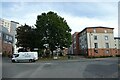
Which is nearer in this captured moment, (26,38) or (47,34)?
(47,34)

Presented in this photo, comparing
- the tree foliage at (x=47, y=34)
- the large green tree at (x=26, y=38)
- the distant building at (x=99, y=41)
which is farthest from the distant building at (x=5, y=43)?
the distant building at (x=99, y=41)

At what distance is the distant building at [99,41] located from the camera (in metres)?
91.2

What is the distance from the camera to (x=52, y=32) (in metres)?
69.7

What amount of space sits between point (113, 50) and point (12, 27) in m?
68.9

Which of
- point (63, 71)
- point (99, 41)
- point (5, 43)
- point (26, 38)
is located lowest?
point (63, 71)

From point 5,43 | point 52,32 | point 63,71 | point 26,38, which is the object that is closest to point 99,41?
point 52,32

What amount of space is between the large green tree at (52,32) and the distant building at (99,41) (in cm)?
2193

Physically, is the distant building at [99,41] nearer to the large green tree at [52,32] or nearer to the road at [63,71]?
the large green tree at [52,32]

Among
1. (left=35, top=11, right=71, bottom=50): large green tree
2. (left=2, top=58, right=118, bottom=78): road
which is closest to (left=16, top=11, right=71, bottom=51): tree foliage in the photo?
(left=35, top=11, right=71, bottom=50): large green tree

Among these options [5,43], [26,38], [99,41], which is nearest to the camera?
[26,38]

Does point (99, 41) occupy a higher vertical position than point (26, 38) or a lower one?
lower

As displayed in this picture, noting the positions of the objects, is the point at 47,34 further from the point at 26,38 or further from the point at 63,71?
the point at 63,71

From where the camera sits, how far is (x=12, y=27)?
138125 millimetres

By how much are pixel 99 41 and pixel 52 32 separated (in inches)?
1176
